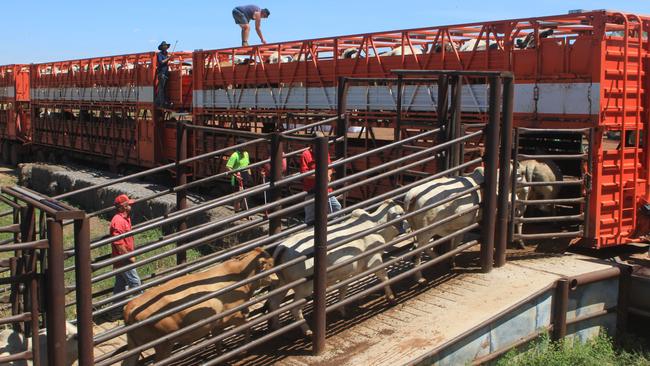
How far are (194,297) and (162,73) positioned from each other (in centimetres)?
1532

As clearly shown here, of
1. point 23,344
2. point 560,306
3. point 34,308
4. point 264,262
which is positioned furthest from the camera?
point 560,306

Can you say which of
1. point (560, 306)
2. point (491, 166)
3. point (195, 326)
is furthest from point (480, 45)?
point (195, 326)

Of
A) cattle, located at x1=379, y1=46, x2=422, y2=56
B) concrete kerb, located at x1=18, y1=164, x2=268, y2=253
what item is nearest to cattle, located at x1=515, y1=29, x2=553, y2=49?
cattle, located at x1=379, y1=46, x2=422, y2=56

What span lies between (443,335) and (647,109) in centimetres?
504

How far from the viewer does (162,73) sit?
61.8ft

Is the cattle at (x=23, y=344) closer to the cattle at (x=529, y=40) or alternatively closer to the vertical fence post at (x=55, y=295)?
the vertical fence post at (x=55, y=295)

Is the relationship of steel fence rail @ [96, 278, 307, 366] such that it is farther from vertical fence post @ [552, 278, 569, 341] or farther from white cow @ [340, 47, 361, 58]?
white cow @ [340, 47, 361, 58]

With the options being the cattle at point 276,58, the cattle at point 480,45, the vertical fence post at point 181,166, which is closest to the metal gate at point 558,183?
the cattle at point 480,45

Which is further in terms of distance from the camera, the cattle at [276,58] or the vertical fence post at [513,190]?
the cattle at [276,58]

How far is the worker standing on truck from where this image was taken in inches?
723

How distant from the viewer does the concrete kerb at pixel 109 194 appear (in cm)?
1239

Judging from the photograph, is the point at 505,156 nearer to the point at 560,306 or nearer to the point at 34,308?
the point at 560,306

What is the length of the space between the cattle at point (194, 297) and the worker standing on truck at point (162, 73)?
14.5 metres

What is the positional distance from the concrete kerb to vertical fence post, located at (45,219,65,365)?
650 centimetres
